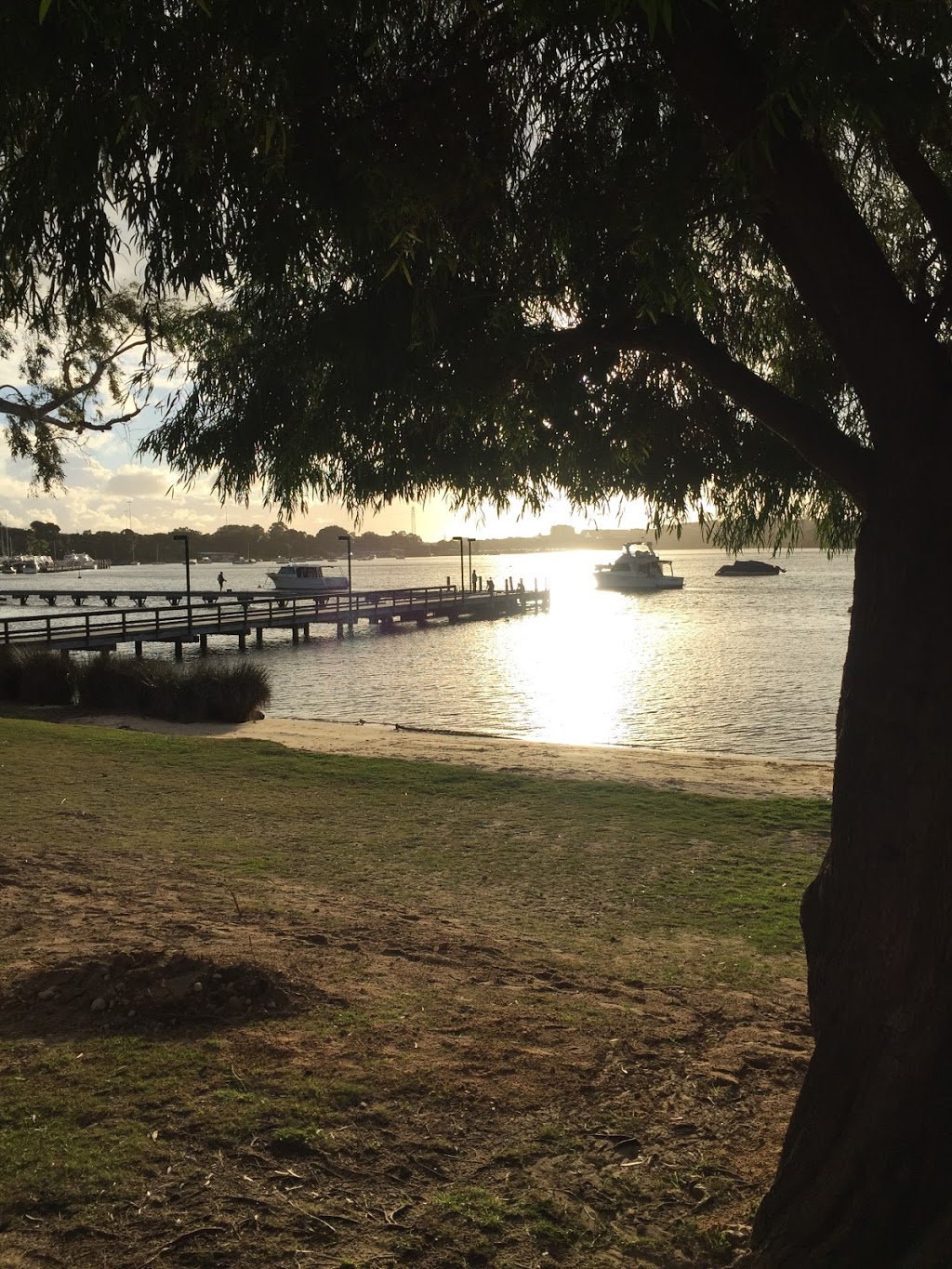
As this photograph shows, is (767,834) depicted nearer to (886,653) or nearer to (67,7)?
(886,653)

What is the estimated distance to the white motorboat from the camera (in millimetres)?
120500

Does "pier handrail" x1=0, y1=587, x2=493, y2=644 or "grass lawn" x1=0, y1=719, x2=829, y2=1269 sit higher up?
"pier handrail" x1=0, y1=587, x2=493, y2=644

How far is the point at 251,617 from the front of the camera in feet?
177

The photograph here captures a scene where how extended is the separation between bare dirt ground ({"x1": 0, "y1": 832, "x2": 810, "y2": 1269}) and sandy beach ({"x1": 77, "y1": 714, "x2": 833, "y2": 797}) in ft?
26.7

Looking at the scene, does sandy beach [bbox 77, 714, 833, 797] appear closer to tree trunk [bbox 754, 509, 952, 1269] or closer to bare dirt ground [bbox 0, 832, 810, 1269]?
bare dirt ground [bbox 0, 832, 810, 1269]

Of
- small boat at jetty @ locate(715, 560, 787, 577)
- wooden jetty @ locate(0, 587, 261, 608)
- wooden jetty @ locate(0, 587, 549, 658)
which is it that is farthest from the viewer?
small boat at jetty @ locate(715, 560, 787, 577)

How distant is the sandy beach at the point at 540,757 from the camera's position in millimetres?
14641

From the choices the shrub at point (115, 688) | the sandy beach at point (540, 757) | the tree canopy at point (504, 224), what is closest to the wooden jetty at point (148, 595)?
the shrub at point (115, 688)

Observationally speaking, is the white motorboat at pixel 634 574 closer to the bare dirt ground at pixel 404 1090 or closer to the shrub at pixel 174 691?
the shrub at pixel 174 691

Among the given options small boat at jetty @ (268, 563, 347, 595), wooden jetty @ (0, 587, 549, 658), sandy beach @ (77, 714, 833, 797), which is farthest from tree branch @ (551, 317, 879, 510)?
small boat at jetty @ (268, 563, 347, 595)

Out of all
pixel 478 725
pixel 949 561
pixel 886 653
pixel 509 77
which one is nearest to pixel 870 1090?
pixel 886 653

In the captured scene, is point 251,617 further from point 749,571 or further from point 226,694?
point 749,571

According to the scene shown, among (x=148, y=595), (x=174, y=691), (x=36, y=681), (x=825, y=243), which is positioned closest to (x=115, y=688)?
(x=174, y=691)

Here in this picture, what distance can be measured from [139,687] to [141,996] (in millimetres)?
19433
